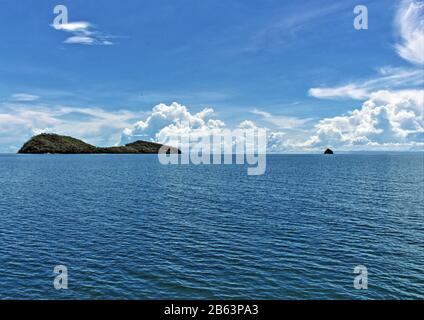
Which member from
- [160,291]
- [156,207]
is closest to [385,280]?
[160,291]

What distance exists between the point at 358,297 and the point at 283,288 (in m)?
7.90

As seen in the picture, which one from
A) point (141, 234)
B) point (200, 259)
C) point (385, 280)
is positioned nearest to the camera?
point (385, 280)

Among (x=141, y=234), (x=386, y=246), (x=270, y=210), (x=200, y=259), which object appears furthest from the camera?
(x=270, y=210)

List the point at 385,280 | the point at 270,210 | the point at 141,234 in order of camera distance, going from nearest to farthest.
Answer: the point at 385,280
the point at 141,234
the point at 270,210

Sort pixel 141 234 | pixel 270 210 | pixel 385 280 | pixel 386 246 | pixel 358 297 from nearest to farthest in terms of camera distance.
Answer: pixel 358 297
pixel 385 280
pixel 386 246
pixel 141 234
pixel 270 210

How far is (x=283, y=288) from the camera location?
36.5m

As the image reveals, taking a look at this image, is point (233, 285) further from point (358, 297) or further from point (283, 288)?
point (358, 297)

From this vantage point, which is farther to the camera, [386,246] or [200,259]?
[386,246]

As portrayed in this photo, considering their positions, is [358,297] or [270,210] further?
[270,210]

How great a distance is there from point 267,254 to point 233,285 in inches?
430
